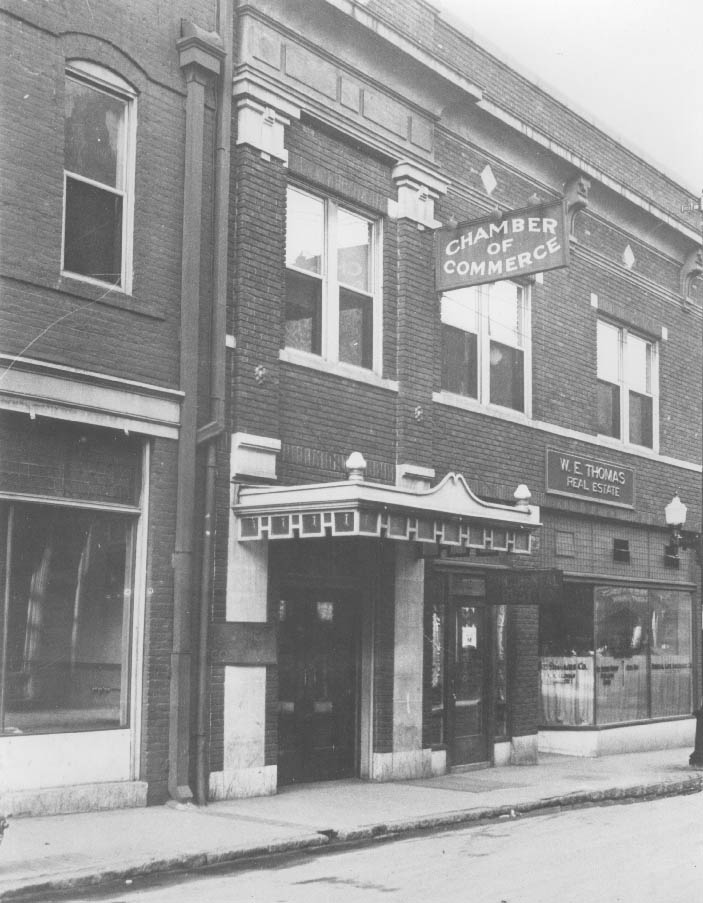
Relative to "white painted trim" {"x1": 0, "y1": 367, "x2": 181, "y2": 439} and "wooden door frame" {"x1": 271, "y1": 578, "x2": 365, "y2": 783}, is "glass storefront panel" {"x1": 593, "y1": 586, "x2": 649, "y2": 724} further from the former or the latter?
"white painted trim" {"x1": 0, "y1": 367, "x2": 181, "y2": 439}

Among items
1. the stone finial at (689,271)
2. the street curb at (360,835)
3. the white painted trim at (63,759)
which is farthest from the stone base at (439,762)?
the stone finial at (689,271)

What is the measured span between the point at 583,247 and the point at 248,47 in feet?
24.8

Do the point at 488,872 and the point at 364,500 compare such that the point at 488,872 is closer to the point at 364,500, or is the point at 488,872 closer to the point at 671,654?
the point at 364,500

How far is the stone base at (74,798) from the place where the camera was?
383 inches

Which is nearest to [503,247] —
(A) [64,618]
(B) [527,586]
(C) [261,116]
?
(C) [261,116]

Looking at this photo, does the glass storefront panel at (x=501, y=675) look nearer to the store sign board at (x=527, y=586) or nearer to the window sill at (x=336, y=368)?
the store sign board at (x=527, y=586)

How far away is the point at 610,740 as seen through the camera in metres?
17.6

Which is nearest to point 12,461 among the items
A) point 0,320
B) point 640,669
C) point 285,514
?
point 0,320

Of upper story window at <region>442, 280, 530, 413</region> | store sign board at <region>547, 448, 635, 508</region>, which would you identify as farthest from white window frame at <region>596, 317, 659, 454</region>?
upper story window at <region>442, 280, 530, 413</region>

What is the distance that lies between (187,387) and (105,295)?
119 centimetres

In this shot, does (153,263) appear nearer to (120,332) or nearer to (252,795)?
(120,332)

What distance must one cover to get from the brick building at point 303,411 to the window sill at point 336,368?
4cm

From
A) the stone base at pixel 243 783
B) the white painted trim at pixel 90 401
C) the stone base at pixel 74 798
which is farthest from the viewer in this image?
the stone base at pixel 243 783

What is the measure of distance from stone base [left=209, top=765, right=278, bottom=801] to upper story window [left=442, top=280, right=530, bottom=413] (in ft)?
18.8
